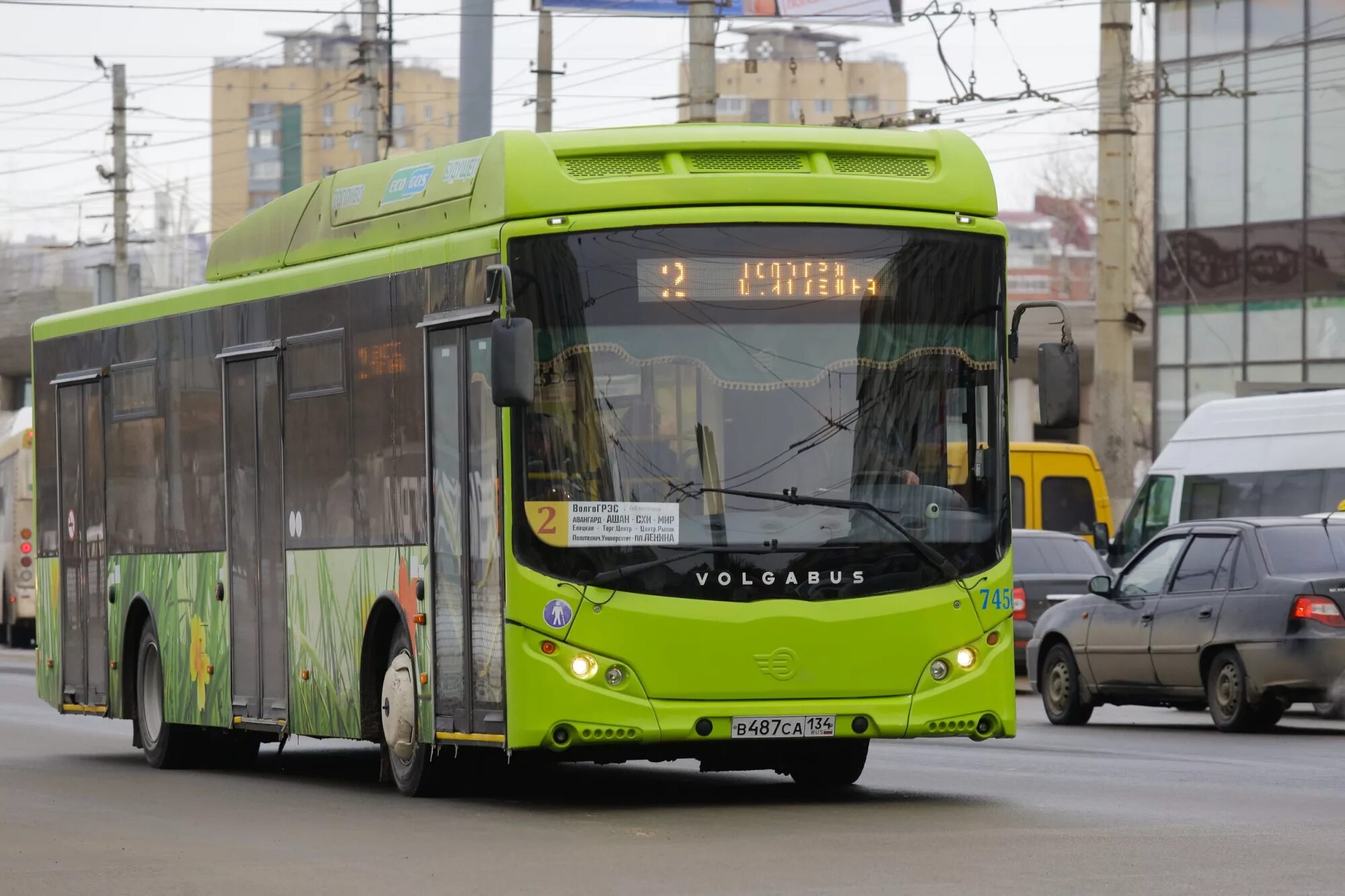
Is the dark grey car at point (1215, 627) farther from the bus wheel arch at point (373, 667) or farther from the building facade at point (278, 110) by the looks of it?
the building facade at point (278, 110)

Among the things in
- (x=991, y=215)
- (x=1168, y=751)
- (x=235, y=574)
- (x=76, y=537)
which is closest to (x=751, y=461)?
(x=991, y=215)

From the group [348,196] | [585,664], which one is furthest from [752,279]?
[348,196]

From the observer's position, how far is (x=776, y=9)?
125 feet

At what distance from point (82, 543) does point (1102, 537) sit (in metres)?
13.9

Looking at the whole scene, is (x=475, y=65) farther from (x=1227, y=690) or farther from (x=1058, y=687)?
(x=1227, y=690)

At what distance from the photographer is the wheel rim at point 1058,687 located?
21.2 meters

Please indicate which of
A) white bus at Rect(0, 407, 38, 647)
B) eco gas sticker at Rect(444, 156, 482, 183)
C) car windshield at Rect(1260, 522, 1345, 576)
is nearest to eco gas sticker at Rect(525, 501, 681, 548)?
eco gas sticker at Rect(444, 156, 482, 183)

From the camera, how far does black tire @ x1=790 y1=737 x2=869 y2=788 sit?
13.8 metres

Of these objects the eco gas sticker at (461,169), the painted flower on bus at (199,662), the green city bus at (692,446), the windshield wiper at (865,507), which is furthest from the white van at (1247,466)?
the eco gas sticker at (461,169)

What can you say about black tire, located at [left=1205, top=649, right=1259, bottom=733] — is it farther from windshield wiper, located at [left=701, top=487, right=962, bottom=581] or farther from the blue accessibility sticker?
the blue accessibility sticker

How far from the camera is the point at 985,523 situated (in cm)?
1258

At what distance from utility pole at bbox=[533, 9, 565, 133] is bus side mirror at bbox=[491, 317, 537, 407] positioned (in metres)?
24.2

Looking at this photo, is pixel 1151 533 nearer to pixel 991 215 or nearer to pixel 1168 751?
pixel 1168 751

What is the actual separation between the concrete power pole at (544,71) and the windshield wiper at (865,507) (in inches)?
941
